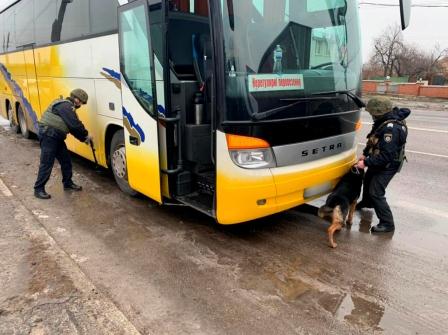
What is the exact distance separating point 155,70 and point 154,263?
6.63ft

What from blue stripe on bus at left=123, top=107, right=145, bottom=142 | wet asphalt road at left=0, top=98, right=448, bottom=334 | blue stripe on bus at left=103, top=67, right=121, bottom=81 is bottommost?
wet asphalt road at left=0, top=98, right=448, bottom=334

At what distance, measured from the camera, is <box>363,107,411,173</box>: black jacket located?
4137 millimetres

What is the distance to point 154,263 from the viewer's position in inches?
148

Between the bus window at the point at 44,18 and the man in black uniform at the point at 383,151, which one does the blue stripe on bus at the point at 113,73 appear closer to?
the bus window at the point at 44,18

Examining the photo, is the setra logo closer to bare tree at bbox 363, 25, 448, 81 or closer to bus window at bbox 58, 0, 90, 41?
bus window at bbox 58, 0, 90, 41

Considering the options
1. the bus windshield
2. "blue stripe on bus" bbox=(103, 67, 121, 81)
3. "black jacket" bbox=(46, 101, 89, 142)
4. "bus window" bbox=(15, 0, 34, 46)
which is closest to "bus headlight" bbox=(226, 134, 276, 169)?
the bus windshield

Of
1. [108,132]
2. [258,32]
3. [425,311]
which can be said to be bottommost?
[425,311]

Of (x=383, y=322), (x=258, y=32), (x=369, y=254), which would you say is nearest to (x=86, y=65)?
(x=258, y=32)

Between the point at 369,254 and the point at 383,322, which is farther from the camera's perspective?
the point at 369,254

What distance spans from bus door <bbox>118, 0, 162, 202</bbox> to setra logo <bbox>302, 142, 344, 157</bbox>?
5.38ft

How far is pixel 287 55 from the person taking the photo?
373 cm

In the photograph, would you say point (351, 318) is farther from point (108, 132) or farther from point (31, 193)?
point (31, 193)

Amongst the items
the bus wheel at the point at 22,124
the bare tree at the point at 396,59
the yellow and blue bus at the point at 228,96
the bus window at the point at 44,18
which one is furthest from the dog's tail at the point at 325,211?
the bare tree at the point at 396,59

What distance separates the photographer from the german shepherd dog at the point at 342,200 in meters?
4.16
